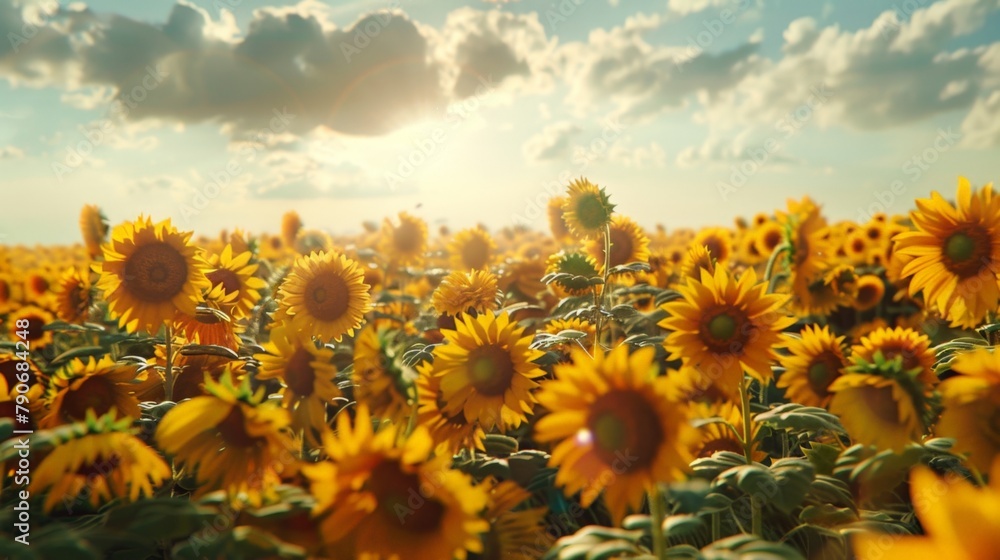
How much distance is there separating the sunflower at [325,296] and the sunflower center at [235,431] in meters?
1.36

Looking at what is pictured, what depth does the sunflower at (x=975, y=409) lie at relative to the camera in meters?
1.89

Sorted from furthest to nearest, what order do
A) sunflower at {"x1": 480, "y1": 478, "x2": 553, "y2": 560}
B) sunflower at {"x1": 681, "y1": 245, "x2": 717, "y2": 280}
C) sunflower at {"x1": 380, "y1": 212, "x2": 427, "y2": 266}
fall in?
sunflower at {"x1": 380, "y1": 212, "x2": 427, "y2": 266}
sunflower at {"x1": 681, "y1": 245, "x2": 717, "y2": 280}
sunflower at {"x1": 480, "y1": 478, "x2": 553, "y2": 560}

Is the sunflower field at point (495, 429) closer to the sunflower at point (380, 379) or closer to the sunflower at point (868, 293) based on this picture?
the sunflower at point (380, 379)

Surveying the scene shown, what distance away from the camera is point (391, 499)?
66.1 inches

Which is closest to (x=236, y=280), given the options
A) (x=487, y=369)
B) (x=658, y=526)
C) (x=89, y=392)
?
(x=89, y=392)

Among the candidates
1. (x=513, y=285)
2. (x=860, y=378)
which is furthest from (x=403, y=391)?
(x=513, y=285)

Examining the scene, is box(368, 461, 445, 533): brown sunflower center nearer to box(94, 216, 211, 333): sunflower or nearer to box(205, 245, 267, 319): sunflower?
box(94, 216, 211, 333): sunflower

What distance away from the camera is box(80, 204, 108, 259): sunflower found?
6.39 m

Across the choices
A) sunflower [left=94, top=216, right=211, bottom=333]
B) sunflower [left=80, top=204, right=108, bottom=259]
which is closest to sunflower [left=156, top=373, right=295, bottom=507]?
sunflower [left=94, top=216, right=211, bottom=333]

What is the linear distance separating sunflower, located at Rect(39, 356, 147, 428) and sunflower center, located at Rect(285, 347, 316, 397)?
2.29ft

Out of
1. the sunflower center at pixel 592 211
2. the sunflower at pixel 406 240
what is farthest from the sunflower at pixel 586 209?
the sunflower at pixel 406 240

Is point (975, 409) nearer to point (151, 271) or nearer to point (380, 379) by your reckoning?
point (380, 379)

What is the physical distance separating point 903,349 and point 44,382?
427 centimetres

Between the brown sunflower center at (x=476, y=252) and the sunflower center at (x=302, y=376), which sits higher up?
the brown sunflower center at (x=476, y=252)
